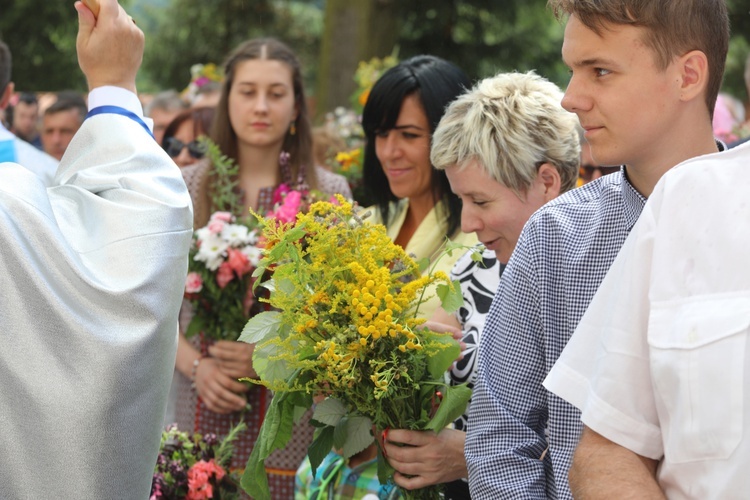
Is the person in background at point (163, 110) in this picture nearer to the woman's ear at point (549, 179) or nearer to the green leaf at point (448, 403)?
the woman's ear at point (549, 179)

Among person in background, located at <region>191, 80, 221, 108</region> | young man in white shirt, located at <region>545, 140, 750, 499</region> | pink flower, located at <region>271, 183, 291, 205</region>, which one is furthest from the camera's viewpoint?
person in background, located at <region>191, 80, 221, 108</region>

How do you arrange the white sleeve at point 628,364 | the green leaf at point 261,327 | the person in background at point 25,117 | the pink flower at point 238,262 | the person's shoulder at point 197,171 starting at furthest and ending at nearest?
the person in background at point 25,117, the person's shoulder at point 197,171, the pink flower at point 238,262, the green leaf at point 261,327, the white sleeve at point 628,364

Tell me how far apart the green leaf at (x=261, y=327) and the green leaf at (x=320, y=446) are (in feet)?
1.09

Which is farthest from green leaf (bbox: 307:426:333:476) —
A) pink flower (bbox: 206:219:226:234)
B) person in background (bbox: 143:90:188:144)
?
person in background (bbox: 143:90:188:144)

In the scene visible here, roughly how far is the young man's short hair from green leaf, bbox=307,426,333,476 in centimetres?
131

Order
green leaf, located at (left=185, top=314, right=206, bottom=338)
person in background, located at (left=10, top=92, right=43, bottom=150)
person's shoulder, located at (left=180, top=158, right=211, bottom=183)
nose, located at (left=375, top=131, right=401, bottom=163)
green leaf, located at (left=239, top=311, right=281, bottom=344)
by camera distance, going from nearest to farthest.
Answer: green leaf, located at (left=239, top=311, right=281, bottom=344) → nose, located at (left=375, top=131, right=401, bottom=163) → green leaf, located at (left=185, top=314, right=206, bottom=338) → person's shoulder, located at (left=180, top=158, right=211, bottom=183) → person in background, located at (left=10, top=92, right=43, bottom=150)

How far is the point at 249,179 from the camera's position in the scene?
5.07 meters

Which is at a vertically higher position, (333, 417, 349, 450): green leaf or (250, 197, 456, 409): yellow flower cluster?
(250, 197, 456, 409): yellow flower cluster

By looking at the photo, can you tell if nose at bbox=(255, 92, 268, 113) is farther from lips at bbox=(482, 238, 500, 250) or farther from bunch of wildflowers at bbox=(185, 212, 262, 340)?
lips at bbox=(482, 238, 500, 250)

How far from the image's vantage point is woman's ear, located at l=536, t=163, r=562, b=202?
3.17 meters

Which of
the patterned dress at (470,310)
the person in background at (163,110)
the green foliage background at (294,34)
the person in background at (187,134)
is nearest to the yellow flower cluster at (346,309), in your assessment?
the patterned dress at (470,310)

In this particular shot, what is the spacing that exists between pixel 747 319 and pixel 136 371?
1.40 meters

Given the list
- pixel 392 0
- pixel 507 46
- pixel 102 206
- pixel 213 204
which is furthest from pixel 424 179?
pixel 507 46

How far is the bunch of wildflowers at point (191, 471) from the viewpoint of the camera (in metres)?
3.32
